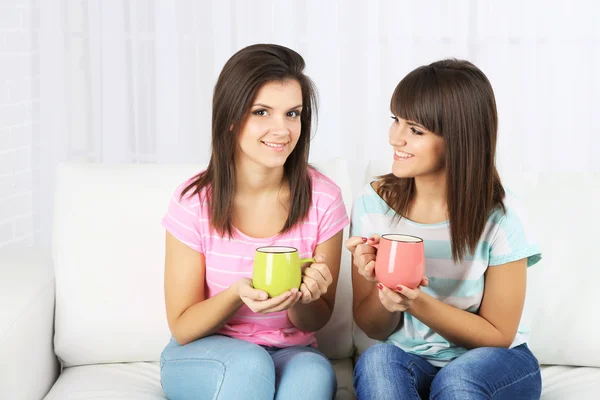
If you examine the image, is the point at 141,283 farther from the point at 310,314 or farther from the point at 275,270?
the point at 275,270

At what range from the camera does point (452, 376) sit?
1578 mm

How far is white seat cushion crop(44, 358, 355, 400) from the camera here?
6.04ft

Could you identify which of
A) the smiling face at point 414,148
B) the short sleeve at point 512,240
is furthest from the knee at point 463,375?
the smiling face at point 414,148

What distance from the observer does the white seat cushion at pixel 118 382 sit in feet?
6.04

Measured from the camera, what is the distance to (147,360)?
6.77ft

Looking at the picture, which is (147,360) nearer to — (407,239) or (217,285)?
(217,285)

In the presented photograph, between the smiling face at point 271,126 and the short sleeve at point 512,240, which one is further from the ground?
the smiling face at point 271,126

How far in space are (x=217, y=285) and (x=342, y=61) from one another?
1.73 m

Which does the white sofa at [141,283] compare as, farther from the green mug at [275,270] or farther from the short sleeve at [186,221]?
the green mug at [275,270]

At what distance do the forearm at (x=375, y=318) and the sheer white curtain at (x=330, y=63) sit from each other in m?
1.60

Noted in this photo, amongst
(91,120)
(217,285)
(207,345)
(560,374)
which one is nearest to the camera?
(207,345)

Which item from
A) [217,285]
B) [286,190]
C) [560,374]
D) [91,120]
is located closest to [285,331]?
[217,285]

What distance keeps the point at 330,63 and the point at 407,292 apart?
6.39 feet

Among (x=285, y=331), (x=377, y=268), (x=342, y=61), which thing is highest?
(x=342, y=61)
